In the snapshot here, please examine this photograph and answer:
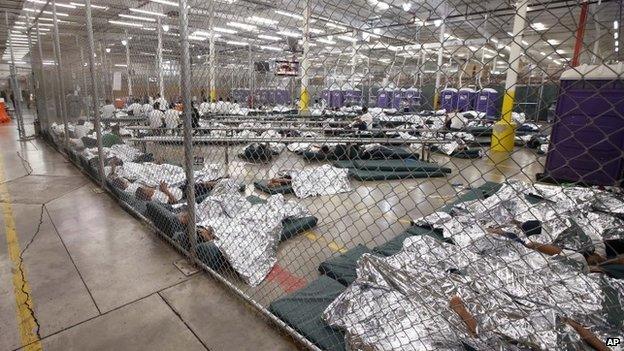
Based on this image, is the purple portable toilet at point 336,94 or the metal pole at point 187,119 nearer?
the metal pole at point 187,119

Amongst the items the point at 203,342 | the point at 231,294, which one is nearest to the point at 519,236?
the point at 231,294

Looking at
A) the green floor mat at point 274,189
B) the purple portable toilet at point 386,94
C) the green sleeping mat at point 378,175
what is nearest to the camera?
the purple portable toilet at point 386,94

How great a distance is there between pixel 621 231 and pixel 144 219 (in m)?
5.12

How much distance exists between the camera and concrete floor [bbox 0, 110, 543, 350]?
2.36 meters

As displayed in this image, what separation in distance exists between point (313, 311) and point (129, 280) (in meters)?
1.66

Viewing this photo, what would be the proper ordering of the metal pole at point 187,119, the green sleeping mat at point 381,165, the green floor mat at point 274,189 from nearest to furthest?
the metal pole at point 187,119 < the green floor mat at point 274,189 < the green sleeping mat at point 381,165

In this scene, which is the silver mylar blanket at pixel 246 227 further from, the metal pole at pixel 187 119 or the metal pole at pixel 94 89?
the metal pole at pixel 94 89

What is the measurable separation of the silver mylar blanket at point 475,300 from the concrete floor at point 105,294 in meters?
0.59

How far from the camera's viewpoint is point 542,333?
7.06 feet

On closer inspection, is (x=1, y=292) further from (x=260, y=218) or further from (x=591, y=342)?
(x=591, y=342)

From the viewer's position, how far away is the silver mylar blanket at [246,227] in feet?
10.3

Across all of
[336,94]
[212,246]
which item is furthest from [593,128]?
[336,94]

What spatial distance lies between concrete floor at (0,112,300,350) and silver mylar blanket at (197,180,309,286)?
0.31 meters

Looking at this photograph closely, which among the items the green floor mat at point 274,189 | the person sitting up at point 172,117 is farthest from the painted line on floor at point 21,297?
the person sitting up at point 172,117
